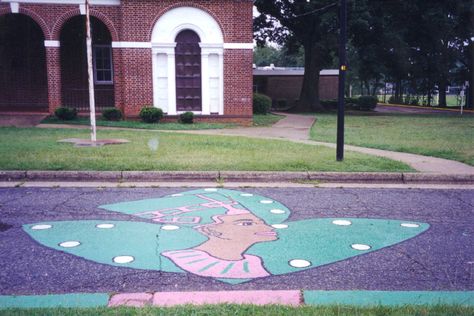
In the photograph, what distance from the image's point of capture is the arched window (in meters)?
19.2

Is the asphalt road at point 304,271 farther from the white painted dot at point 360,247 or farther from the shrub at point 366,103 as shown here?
the shrub at point 366,103

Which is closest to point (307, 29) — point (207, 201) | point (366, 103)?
point (366, 103)

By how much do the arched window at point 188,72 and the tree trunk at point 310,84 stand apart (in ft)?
53.9

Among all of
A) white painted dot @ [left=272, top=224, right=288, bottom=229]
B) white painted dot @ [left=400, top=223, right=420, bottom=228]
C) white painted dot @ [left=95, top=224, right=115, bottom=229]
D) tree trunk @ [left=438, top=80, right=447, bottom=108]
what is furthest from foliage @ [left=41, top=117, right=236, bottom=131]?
tree trunk @ [left=438, top=80, right=447, bottom=108]

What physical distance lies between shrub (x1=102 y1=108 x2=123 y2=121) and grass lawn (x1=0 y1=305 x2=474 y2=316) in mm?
16503

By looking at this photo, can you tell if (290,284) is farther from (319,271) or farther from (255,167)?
(255,167)

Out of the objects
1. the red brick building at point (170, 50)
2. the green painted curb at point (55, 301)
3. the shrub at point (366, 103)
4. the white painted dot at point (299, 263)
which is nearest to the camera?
the green painted curb at point (55, 301)

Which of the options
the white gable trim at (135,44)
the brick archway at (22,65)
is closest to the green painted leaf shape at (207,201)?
the white gable trim at (135,44)

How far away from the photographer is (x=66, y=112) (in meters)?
18.6

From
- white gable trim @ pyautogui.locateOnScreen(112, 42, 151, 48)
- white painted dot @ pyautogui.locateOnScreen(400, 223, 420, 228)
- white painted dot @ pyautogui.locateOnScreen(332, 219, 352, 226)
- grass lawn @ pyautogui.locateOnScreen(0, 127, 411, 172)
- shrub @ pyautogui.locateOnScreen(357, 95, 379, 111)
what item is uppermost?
white gable trim @ pyautogui.locateOnScreen(112, 42, 151, 48)

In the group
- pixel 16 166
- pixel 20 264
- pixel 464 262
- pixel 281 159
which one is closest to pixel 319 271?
pixel 464 262

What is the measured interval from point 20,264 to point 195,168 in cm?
485

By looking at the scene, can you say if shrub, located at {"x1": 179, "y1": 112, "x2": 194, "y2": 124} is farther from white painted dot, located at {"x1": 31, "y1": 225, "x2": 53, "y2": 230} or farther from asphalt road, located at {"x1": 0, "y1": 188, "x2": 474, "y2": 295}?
white painted dot, located at {"x1": 31, "y1": 225, "x2": 53, "y2": 230}

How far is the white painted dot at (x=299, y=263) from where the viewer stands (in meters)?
4.38
